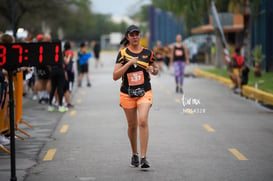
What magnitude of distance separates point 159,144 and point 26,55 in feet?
12.9

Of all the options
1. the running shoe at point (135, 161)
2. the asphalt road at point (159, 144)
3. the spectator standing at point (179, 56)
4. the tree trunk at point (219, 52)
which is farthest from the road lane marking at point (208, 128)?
the tree trunk at point (219, 52)

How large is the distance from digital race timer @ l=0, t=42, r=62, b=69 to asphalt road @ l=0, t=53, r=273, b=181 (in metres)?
1.42

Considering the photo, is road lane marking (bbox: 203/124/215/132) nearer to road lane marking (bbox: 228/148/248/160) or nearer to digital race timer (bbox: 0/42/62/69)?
road lane marking (bbox: 228/148/248/160)

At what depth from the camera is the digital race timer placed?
28.1 ft

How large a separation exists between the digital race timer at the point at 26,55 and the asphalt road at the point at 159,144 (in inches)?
56.0

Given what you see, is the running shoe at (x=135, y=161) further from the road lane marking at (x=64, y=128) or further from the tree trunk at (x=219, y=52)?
the tree trunk at (x=219, y=52)

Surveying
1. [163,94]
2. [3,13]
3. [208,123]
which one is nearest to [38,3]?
[3,13]

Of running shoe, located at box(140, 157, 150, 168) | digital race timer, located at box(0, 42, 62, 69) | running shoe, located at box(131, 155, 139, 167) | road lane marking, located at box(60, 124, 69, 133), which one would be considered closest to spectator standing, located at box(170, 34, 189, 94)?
road lane marking, located at box(60, 124, 69, 133)

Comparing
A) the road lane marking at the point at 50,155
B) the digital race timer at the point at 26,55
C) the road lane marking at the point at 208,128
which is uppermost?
the digital race timer at the point at 26,55

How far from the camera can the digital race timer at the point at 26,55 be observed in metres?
8.56

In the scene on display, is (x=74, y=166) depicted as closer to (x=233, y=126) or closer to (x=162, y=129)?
(x=162, y=129)

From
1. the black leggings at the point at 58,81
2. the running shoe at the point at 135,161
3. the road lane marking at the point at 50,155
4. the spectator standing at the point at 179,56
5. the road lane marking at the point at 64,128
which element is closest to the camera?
the running shoe at the point at 135,161

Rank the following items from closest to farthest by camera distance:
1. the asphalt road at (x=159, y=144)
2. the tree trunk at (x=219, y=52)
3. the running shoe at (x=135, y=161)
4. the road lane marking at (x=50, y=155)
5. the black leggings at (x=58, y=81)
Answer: the asphalt road at (x=159, y=144) → the running shoe at (x=135, y=161) → the road lane marking at (x=50, y=155) → the black leggings at (x=58, y=81) → the tree trunk at (x=219, y=52)

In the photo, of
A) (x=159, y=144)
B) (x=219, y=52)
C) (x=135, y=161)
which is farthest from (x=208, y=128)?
(x=219, y=52)
